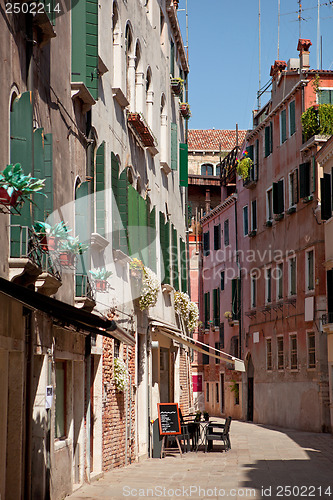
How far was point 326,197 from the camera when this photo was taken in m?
25.2

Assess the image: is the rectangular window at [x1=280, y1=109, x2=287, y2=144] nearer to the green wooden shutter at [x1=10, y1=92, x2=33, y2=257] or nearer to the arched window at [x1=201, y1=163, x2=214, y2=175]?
the green wooden shutter at [x1=10, y1=92, x2=33, y2=257]

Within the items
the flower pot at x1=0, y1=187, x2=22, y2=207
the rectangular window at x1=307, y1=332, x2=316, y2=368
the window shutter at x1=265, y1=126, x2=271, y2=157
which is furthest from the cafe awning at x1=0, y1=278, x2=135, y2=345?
the window shutter at x1=265, y1=126, x2=271, y2=157

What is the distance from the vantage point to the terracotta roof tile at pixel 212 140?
193 ft

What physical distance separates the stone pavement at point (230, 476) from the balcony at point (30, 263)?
133 inches

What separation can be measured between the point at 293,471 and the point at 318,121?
54.5 feet

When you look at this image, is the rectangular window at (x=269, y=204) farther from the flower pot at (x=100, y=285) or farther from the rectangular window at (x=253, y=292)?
the flower pot at (x=100, y=285)

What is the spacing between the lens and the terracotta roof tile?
58938mm

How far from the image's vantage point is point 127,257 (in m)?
16.0

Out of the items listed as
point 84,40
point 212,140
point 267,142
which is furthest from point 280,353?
point 212,140

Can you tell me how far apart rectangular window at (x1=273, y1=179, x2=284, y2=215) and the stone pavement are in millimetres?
12492

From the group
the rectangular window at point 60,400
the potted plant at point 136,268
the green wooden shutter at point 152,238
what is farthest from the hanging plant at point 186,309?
the rectangular window at point 60,400

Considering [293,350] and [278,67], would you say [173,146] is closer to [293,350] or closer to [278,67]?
[293,350]

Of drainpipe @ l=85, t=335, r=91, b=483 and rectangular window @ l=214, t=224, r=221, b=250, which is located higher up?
rectangular window @ l=214, t=224, r=221, b=250

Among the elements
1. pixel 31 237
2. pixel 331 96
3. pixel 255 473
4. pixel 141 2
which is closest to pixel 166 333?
pixel 255 473
